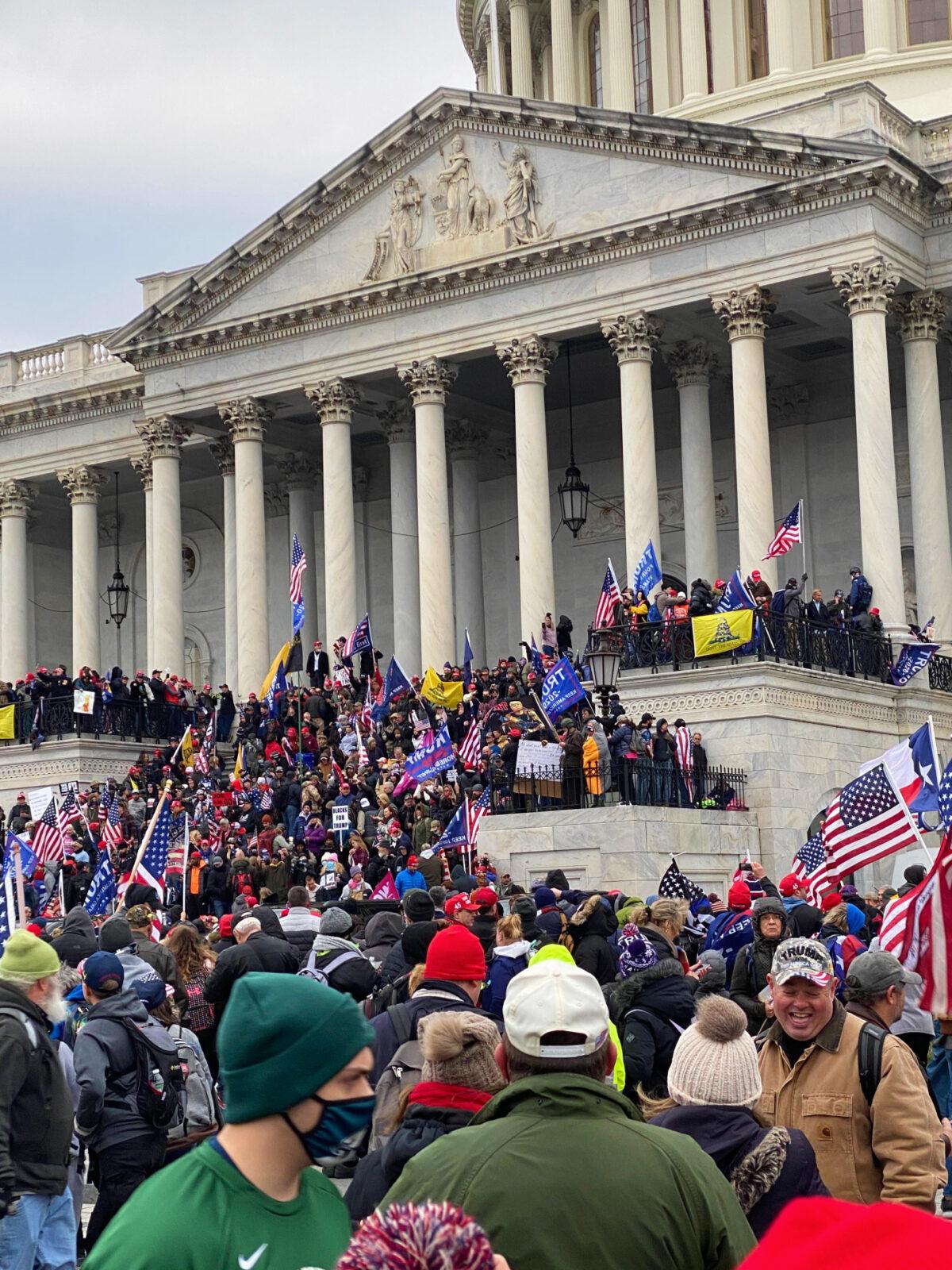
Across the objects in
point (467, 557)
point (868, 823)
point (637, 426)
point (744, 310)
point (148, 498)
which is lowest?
point (868, 823)

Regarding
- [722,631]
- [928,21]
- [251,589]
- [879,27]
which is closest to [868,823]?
[722,631]

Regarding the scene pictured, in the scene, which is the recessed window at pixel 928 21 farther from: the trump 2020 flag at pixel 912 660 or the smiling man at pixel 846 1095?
the smiling man at pixel 846 1095

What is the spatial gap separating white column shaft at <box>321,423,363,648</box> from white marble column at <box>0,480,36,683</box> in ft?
36.7

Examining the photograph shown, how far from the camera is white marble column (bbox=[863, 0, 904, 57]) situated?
5191cm

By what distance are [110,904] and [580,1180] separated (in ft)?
66.5

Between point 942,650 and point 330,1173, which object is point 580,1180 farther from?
point 942,650

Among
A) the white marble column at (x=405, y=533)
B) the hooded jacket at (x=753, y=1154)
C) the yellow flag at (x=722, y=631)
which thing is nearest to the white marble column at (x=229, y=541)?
the white marble column at (x=405, y=533)

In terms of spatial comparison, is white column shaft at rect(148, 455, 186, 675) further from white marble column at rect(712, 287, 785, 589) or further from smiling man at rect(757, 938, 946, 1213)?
smiling man at rect(757, 938, 946, 1213)

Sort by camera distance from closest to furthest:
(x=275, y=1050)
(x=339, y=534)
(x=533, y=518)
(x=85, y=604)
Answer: (x=275, y=1050) → (x=533, y=518) → (x=339, y=534) → (x=85, y=604)

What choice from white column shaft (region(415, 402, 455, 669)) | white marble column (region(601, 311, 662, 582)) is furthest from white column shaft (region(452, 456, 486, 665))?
white marble column (region(601, 311, 662, 582))

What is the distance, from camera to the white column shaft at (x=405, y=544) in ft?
156

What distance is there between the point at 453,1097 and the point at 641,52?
5485cm

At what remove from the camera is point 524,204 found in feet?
141

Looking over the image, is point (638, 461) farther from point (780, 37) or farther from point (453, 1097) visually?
point (453, 1097)
